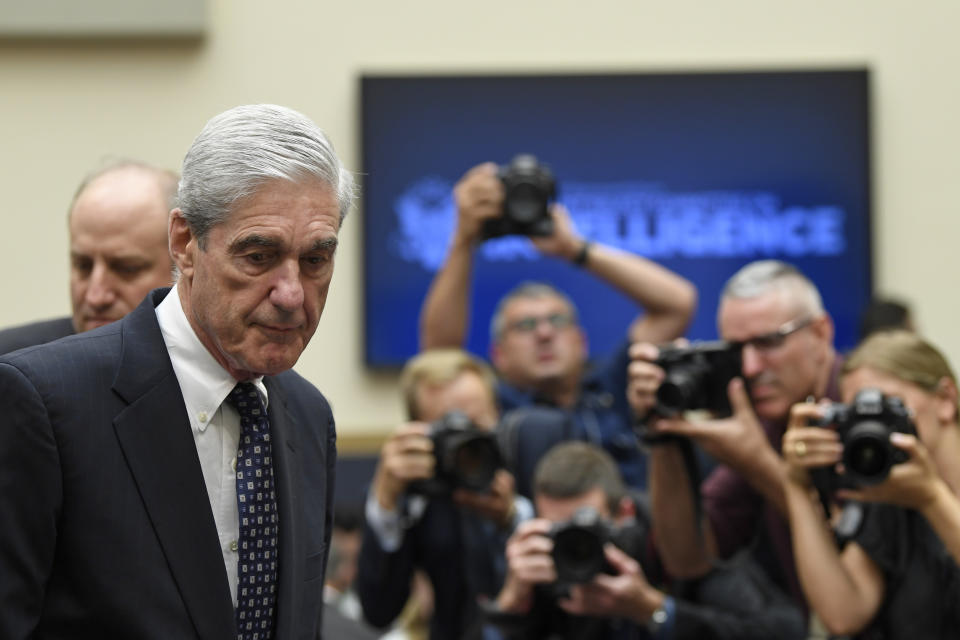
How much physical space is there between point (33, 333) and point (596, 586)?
143cm

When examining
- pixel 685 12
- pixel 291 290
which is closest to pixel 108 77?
pixel 685 12

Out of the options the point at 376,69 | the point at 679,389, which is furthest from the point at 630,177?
the point at 679,389

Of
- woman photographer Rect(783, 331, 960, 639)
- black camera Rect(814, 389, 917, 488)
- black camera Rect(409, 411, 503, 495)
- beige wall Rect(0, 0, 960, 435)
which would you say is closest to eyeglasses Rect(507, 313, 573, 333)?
black camera Rect(409, 411, 503, 495)

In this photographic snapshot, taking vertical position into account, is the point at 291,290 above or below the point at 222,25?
below

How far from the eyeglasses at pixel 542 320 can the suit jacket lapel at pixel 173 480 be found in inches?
98.9

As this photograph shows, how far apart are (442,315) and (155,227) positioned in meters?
1.55

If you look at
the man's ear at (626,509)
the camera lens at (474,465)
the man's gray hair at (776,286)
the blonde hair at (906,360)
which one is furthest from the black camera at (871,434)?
the camera lens at (474,465)

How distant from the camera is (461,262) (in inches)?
156

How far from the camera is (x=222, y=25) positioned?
604cm

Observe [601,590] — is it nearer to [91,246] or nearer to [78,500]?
[91,246]

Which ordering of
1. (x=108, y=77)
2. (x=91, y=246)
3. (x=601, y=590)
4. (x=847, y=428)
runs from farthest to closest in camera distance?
(x=108, y=77) < (x=601, y=590) < (x=847, y=428) < (x=91, y=246)

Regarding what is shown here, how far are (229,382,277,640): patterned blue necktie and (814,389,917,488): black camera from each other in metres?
1.34

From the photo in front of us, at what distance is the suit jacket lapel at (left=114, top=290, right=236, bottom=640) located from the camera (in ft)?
5.20

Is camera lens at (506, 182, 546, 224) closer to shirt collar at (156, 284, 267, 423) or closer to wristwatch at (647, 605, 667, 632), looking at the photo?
wristwatch at (647, 605, 667, 632)
